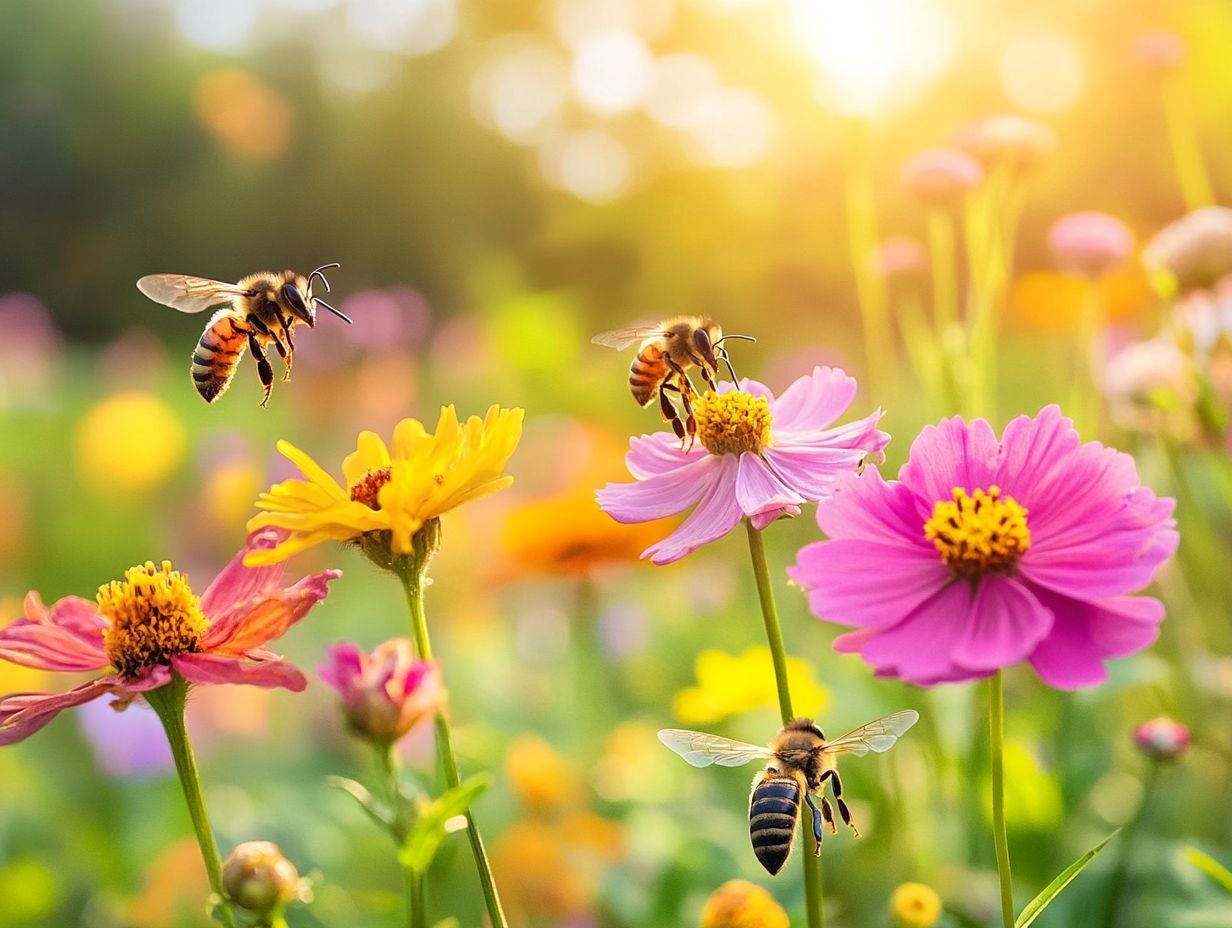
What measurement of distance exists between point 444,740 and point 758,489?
0.20 meters

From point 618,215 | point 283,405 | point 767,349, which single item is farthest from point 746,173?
point 283,405

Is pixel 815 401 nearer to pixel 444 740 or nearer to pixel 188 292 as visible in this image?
pixel 444 740

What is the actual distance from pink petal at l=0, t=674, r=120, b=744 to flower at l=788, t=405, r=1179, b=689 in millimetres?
318

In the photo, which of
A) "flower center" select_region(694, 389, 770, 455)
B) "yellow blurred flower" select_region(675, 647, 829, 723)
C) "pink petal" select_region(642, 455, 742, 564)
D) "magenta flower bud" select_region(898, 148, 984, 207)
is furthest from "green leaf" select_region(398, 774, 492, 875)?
"magenta flower bud" select_region(898, 148, 984, 207)

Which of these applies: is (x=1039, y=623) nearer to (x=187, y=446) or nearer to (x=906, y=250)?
(x=906, y=250)

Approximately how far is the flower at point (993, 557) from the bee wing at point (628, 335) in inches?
11.9

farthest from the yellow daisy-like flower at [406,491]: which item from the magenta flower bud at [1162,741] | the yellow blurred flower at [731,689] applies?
the yellow blurred flower at [731,689]

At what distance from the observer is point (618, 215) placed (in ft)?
15.1

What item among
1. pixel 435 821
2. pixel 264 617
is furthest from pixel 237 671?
pixel 435 821

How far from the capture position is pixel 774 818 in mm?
562

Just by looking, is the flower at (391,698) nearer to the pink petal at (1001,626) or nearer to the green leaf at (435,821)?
the green leaf at (435,821)

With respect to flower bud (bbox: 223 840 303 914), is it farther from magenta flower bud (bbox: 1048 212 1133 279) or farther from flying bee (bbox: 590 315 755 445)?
magenta flower bud (bbox: 1048 212 1133 279)

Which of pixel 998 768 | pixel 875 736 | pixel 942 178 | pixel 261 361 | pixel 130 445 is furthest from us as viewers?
pixel 130 445

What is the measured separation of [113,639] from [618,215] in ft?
13.6
